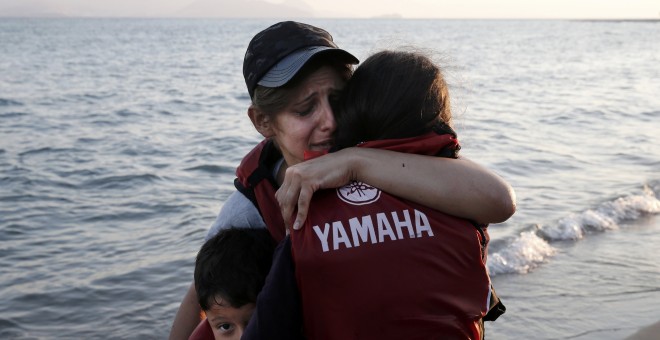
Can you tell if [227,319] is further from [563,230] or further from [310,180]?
[563,230]

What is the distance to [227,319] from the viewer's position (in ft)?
8.54

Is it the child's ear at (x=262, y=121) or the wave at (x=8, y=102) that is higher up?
the child's ear at (x=262, y=121)

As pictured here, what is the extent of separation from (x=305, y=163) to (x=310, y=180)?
130 mm

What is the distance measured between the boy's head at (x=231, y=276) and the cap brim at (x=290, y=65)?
0.56 m

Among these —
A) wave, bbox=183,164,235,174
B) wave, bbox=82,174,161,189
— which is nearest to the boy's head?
wave, bbox=82,174,161,189

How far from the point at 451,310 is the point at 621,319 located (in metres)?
3.76

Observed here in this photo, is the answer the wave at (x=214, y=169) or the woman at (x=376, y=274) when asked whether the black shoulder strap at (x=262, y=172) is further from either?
the wave at (x=214, y=169)

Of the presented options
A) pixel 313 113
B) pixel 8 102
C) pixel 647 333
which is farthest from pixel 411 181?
pixel 8 102

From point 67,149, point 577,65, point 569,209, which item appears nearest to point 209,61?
point 577,65

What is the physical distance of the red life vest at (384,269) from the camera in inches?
72.0

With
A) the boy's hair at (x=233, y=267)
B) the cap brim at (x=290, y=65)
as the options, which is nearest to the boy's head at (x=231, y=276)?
the boy's hair at (x=233, y=267)

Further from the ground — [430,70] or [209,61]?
[430,70]

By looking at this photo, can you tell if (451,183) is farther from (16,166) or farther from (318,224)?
(16,166)

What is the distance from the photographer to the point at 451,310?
1926 mm
